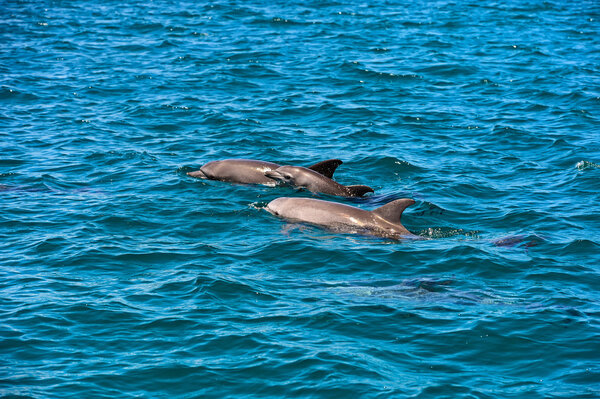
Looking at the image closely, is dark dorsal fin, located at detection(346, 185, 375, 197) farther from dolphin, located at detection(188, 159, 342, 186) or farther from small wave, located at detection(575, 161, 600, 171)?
small wave, located at detection(575, 161, 600, 171)

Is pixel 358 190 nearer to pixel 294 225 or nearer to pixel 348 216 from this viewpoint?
pixel 348 216

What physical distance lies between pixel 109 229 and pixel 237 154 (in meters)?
5.43

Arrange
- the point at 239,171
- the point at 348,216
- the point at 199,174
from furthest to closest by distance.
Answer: the point at 199,174 → the point at 239,171 → the point at 348,216

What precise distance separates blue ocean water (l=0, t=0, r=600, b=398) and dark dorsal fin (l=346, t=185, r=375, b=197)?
385 millimetres

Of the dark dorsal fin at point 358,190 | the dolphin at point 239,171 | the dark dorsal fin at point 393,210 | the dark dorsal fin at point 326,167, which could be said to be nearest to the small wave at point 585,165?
the dark dorsal fin at point 358,190


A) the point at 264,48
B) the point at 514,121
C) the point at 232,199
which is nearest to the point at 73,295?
the point at 232,199

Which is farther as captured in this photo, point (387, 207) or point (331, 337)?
point (387, 207)

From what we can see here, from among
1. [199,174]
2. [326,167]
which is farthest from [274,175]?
[199,174]

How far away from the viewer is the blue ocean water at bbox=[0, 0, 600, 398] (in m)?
10.1

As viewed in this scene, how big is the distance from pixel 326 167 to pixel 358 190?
3.23ft

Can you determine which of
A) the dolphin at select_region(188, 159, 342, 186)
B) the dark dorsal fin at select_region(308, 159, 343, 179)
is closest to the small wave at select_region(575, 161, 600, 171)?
the dark dorsal fin at select_region(308, 159, 343, 179)

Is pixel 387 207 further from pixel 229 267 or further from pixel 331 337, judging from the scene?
pixel 331 337

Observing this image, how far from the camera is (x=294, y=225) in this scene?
15141 millimetres

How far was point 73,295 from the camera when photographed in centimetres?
1205
